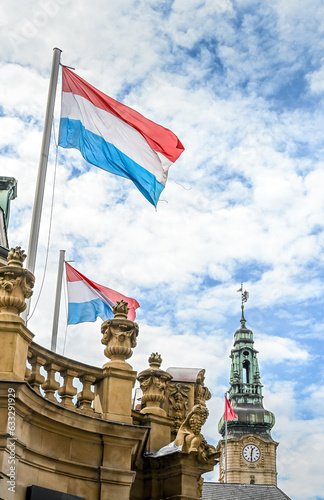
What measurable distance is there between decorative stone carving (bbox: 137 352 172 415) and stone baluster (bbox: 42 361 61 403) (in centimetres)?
244

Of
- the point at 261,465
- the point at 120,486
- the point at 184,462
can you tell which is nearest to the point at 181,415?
the point at 184,462

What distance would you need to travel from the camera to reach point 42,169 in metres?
13.6

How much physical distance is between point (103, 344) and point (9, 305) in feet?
8.67

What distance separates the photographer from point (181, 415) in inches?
574

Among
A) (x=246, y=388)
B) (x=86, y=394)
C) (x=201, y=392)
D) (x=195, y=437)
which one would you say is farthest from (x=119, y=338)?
(x=246, y=388)

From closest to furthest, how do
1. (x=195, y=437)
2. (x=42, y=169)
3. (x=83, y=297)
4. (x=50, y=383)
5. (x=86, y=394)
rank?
(x=50, y=383) < (x=86, y=394) < (x=195, y=437) < (x=42, y=169) < (x=83, y=297)

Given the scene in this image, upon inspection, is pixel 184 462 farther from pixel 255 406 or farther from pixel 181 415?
pixel 255 406

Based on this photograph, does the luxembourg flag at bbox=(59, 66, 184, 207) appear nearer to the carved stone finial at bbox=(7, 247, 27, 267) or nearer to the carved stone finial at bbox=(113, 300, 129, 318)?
the carved stone finial at bbox=(113, 300, 129, 318)

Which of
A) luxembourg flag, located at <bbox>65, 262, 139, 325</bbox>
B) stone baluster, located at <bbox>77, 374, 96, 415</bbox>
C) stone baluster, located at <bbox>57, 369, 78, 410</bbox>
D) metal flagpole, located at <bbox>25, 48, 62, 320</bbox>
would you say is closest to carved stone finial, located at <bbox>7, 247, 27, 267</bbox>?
metal flagpole, located at <bbox>25, 48, 62, 320</bbox>

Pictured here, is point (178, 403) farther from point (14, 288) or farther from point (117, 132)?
point (117, 132)

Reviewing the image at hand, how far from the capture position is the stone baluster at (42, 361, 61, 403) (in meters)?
11.8

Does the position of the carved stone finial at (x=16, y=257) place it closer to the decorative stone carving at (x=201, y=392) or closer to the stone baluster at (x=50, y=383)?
the stone baluster at (x=50, y=383)

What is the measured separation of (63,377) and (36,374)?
0.73 metres

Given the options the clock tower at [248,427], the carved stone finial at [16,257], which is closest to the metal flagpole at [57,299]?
the carved stone finial at [16,257]
